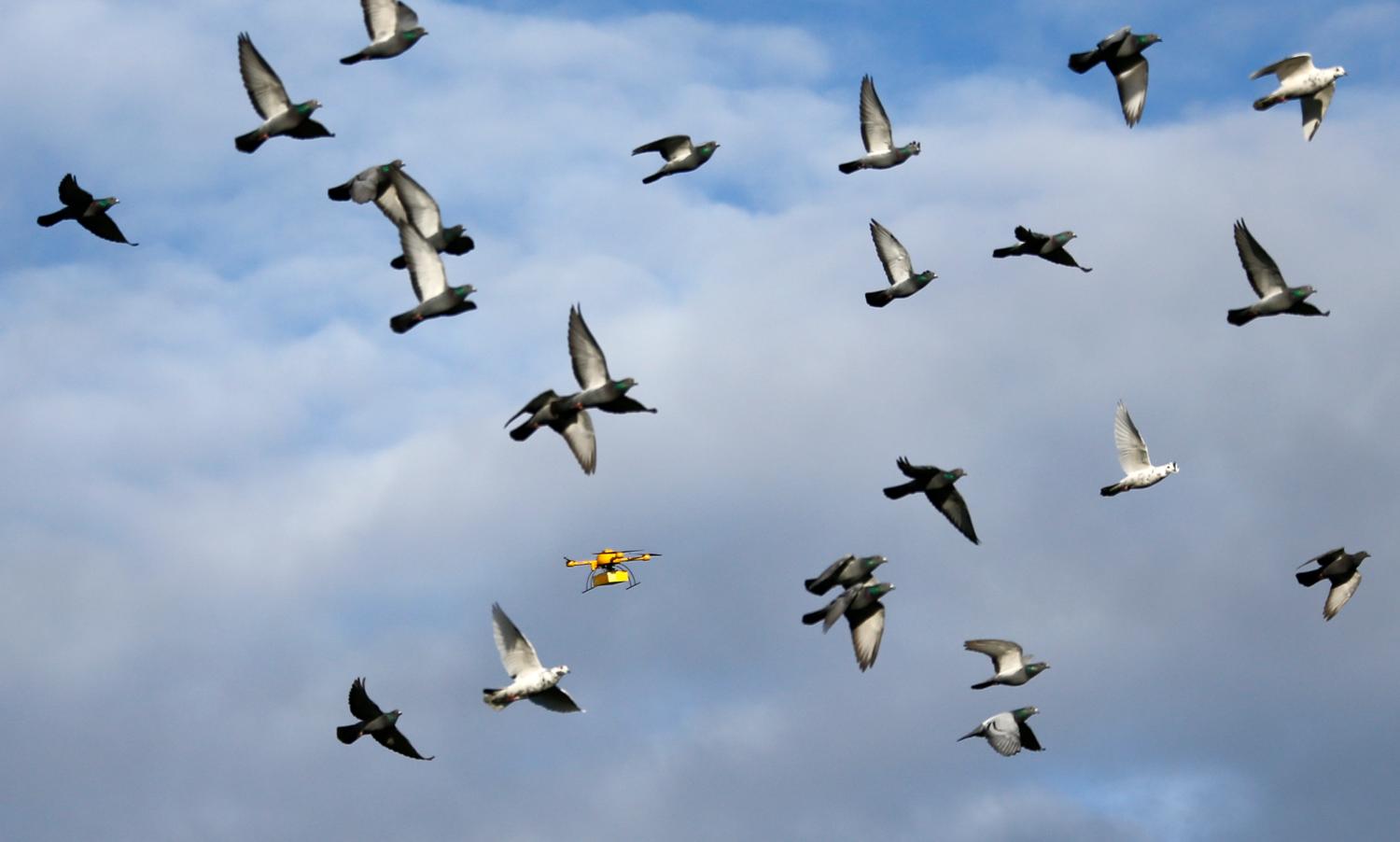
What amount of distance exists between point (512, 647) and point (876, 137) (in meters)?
18.1

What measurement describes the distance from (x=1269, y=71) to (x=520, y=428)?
21.4 meters

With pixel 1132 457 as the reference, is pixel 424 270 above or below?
above

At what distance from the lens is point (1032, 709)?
53.2 meters

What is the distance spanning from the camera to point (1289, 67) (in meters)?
53.0

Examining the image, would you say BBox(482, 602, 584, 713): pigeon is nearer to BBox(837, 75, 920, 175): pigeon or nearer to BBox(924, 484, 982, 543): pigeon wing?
BBox(924, 484, 982, 543): pigeon wing

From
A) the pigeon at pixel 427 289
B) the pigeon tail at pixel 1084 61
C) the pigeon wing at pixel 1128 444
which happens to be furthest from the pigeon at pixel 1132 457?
the pigeon at pixel 427 289

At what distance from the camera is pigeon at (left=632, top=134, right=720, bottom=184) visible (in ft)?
179

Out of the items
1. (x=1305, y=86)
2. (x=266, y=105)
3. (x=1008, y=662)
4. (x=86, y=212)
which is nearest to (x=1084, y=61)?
(x=1305, y=86)

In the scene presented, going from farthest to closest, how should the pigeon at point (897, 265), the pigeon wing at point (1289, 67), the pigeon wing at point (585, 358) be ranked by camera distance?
1. the pigeon at point (897, 265)
2. the pigeon wing at point (1289, 67)
3. the pigeon wing at point (585, 358)

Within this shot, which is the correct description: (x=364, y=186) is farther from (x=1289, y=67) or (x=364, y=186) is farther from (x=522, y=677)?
(x=1289, y=67)

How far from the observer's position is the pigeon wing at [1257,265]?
51.0m

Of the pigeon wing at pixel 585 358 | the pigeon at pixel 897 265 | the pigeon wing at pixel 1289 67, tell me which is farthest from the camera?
the pigeon at pixel 897 265

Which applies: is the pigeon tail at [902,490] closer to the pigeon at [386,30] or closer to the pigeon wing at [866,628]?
the pigeon wing at [866,628]

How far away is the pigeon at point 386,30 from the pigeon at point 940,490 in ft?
52.5
